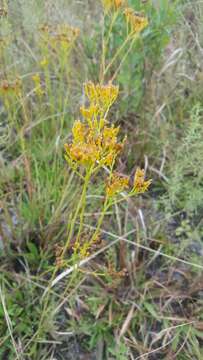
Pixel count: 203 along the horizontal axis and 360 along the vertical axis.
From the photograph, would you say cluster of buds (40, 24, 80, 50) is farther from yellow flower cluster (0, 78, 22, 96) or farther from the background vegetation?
yellow flower cluster (0, 78, 22, 96)

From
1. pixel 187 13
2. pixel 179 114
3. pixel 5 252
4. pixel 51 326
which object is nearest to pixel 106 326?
pixel 51 326

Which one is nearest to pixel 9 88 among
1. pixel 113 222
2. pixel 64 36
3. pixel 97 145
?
pixel 64 36

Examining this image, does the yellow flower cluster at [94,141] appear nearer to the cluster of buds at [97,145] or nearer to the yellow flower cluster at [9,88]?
the cluster of buds at [97,145]

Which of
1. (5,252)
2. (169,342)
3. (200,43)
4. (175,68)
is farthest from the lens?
(175,68)

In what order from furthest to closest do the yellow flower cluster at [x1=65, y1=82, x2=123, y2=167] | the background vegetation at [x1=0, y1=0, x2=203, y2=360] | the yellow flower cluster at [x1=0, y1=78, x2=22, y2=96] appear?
the background vegetation at [x1=0, y1=0, x2=203, y2=360], the yellow flower cluster at [x1=0, y1=78, x2=22, y2=96], the yellow flower cluster at [x1=65, y1=82, x2=123, y2=167]

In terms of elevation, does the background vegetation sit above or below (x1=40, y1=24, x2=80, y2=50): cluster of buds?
below

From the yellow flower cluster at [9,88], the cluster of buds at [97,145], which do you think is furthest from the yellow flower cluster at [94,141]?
the yellow flower cluster at [9,88]

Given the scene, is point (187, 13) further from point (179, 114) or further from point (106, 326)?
point (106, 326)

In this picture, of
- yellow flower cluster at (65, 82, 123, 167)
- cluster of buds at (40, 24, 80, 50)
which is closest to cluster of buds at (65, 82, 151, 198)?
yellow flower cluster at (65, 82, 123, 167)

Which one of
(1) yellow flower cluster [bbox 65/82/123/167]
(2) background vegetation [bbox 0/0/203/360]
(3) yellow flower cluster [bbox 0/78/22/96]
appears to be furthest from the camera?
(2) background vegetation [bbox 0/0/203/360]
